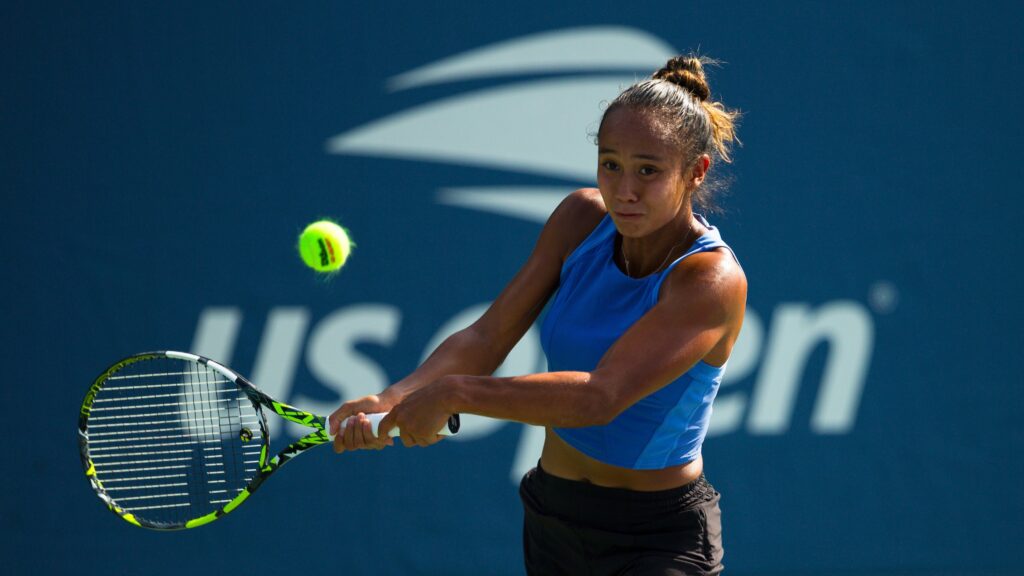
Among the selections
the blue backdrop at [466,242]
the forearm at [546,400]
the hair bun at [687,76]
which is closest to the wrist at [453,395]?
the forearm at [546,400]

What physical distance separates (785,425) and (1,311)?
3081 millimetres

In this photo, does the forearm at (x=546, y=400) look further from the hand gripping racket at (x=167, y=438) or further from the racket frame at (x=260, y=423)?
the hand gripping racket at (x=167, y=438)

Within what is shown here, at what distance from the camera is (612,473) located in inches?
98.4

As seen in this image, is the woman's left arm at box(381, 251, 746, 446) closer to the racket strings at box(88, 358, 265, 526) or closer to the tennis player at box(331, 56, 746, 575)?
the tennis player at box(331, 56, 746, 575)

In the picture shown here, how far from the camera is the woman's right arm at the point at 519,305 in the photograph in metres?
2.69

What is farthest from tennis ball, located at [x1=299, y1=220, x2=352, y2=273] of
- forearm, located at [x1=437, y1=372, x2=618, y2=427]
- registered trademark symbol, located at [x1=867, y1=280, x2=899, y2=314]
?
registered trademark symbol, located at [x1=867, y1=280, x2=899, y2=314]

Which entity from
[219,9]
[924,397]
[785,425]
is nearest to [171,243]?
[219,9]

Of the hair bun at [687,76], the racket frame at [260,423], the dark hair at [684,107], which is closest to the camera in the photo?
the dark hair at [684,107]

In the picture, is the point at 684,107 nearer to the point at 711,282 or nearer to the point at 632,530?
the point at 711,282

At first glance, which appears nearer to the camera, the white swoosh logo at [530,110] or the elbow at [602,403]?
the elbow at [602,403]

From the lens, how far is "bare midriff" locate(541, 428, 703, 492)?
249 cm

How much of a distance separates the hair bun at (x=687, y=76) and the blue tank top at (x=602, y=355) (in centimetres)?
30

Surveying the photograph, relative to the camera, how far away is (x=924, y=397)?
4.87 m

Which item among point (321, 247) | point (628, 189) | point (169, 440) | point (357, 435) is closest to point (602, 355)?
point (628, 189)
